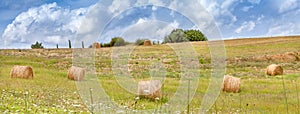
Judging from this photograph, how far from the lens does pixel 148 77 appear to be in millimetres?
30594

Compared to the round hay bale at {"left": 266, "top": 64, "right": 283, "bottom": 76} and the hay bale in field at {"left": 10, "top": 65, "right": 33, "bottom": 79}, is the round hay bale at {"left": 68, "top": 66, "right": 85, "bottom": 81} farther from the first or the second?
the round hay bale at {"left": 266, "top": 64, "right": 283, "bottom": 76}

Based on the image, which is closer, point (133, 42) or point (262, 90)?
point (133, 42)

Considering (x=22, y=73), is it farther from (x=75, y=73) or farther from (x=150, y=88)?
(x=150, y=88)

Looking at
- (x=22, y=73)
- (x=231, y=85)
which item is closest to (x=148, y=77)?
(x=231, y=85)

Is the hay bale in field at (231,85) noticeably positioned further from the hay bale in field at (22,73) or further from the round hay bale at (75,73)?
the hay bale in field at (22,73)

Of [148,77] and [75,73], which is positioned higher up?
[75,73]

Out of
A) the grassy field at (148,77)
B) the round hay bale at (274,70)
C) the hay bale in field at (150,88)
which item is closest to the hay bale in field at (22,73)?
the grassy field at (148,77)

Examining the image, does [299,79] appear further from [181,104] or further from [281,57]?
[281,57]

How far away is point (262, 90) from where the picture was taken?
23.4m

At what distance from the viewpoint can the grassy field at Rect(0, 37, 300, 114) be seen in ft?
42.0

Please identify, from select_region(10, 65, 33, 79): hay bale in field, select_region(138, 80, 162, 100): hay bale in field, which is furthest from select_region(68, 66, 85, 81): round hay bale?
select_region(138, 80, 162, 100): hay bale in field

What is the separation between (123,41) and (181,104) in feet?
10.1

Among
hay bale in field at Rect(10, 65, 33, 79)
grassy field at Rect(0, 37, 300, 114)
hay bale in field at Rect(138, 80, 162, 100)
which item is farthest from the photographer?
hay bale in field at Rect(10, 65, 33, 79)

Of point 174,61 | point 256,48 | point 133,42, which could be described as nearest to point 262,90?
point 133,42
